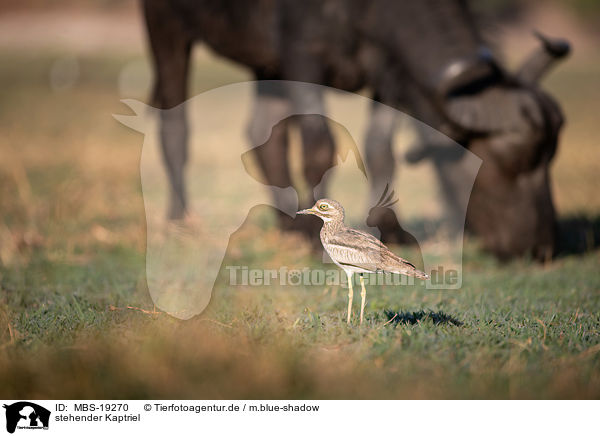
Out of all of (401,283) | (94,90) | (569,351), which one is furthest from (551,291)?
(94,90)

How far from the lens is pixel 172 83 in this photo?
6.69 metres

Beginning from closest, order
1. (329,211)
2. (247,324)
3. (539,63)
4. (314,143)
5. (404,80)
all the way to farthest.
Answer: (329,211)
(247,324)
(404,80)
(539,63)
(314,143)

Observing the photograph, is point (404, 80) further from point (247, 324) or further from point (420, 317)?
point (247, 324)

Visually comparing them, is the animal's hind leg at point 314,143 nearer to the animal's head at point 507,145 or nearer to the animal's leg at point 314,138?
the animal's leg at point 314,138

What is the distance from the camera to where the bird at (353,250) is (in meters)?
2.50

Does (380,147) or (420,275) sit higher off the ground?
(380,147)

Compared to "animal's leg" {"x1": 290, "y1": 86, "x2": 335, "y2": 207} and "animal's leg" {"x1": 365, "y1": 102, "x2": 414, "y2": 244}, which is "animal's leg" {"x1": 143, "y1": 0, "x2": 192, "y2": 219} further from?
"animal's leg" {"x1": 365, "y1": 102, "x2": 414, "y2": 244}

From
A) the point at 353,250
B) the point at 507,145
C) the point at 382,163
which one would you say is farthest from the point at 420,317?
the point at 382,163

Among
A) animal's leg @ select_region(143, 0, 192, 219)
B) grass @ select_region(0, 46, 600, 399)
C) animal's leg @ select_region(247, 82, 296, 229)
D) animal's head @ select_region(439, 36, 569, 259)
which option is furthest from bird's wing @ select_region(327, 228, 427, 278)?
animal's leg @ select_region(143, 0, 192, 219)

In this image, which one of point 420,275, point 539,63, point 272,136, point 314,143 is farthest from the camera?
point 272,136

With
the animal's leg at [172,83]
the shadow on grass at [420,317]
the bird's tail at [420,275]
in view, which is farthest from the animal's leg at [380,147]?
the bird's tail at [420,275]

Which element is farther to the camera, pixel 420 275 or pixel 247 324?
pixel 247 324

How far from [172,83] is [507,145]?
3782 millimetres
